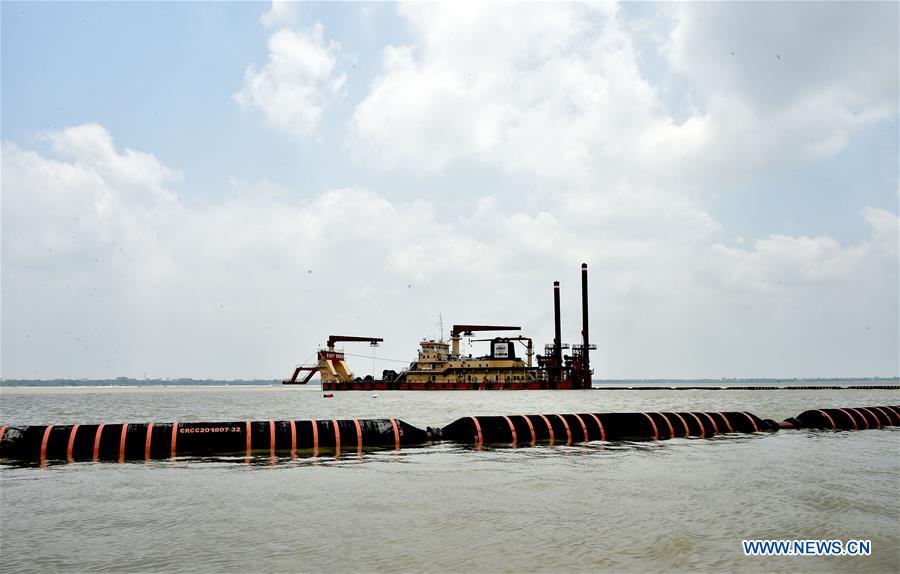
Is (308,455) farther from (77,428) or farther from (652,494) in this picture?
(652,494)

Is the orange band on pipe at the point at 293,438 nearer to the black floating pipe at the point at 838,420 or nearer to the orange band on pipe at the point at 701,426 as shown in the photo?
the orange band on pipe at the point at 701,426

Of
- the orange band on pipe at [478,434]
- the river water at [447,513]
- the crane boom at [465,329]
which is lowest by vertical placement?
the river water at [447,513]

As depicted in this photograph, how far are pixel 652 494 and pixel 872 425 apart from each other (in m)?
23.5

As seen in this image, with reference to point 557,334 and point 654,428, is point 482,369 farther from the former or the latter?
point 654,428

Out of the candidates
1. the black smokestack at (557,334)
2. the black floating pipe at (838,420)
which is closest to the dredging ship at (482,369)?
the black smokestack at (557,334)

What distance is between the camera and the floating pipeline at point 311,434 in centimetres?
1783

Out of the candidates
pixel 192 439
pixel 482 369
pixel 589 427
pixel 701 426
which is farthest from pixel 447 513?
pixel 482 369

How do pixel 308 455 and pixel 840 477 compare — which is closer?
pixel 840 477

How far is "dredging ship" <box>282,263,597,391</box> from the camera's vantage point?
322 feet

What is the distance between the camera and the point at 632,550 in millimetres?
7828

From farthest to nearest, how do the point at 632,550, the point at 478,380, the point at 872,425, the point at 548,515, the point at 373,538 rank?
1. the point at 478,380
2. the point at 872,425
3. the point at 548,515
4. the point at 373,538
5. the point at 632,550

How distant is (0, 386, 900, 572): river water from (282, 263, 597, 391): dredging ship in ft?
267

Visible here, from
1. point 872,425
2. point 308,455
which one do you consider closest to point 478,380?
point 872,425

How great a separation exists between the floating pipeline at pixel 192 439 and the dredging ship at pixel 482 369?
253 ft
